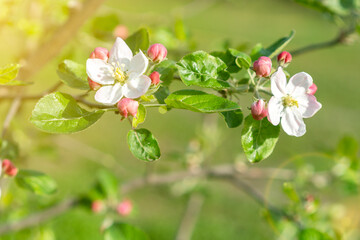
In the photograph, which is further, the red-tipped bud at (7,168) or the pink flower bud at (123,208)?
the pink flower bud at (123,208)

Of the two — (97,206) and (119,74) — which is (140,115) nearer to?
(119,74)

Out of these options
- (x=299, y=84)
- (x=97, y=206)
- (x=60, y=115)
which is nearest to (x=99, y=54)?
(x=60, y=115)

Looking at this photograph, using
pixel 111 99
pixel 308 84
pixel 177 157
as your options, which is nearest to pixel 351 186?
pixel 177 157

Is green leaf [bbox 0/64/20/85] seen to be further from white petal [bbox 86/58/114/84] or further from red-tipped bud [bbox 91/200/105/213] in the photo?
red-tipped bud [bbox 91/200/105/213]

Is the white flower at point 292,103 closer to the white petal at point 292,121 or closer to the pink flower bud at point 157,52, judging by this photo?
the white petal at point 292,121

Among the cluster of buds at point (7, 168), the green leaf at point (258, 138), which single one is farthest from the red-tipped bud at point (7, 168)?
the green leaf at point (258, 138)

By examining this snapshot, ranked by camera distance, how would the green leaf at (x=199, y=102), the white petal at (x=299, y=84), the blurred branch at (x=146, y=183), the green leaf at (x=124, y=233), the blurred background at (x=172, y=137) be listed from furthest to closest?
1. the blurred background at (x=172, y=137)
2. the blurred branch at (x=146, y=183)
3. the green leaf at (x=124, y=233)
4. the white petal at (x=299, y=84)
5. the green leaf at (x=199, y=102)

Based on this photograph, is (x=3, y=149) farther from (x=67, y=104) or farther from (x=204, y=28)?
(x=204, y=28)
